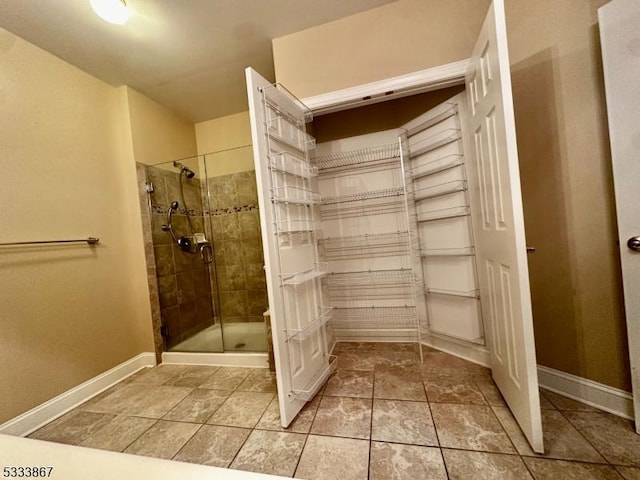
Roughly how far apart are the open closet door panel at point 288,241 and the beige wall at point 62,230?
162cm

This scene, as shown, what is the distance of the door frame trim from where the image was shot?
1590 mm

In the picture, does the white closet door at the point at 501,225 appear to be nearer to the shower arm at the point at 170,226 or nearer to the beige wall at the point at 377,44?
the beige wall at the point at 377,44

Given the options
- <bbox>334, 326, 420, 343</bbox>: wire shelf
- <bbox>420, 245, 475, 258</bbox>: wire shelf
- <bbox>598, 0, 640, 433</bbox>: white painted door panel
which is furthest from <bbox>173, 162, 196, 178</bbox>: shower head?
<bbox>598, 0, 640, 433</bbox>: white painted door panel

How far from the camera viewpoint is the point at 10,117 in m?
1.61

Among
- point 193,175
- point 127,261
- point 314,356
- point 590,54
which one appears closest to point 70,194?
point 127,261

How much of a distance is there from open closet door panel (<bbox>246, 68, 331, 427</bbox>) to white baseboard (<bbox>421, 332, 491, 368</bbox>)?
1.02 metres

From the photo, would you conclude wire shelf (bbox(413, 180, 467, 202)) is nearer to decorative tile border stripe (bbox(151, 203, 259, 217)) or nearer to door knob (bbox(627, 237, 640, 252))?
door knob (bbox(627, 237, 640, 252))

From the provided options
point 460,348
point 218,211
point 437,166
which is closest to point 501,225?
point 437,166

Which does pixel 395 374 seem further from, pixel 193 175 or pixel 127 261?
pixel 193 175

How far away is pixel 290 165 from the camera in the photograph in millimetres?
1595

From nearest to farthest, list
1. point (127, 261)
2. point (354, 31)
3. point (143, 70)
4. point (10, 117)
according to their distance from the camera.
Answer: point (10, 117) < point (354, 31) < point (143, 70) < point (127, 261)

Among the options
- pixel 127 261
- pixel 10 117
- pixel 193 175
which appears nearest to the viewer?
pixel 10 117

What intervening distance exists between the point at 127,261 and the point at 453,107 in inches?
119

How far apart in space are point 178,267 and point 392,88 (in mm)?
2530
